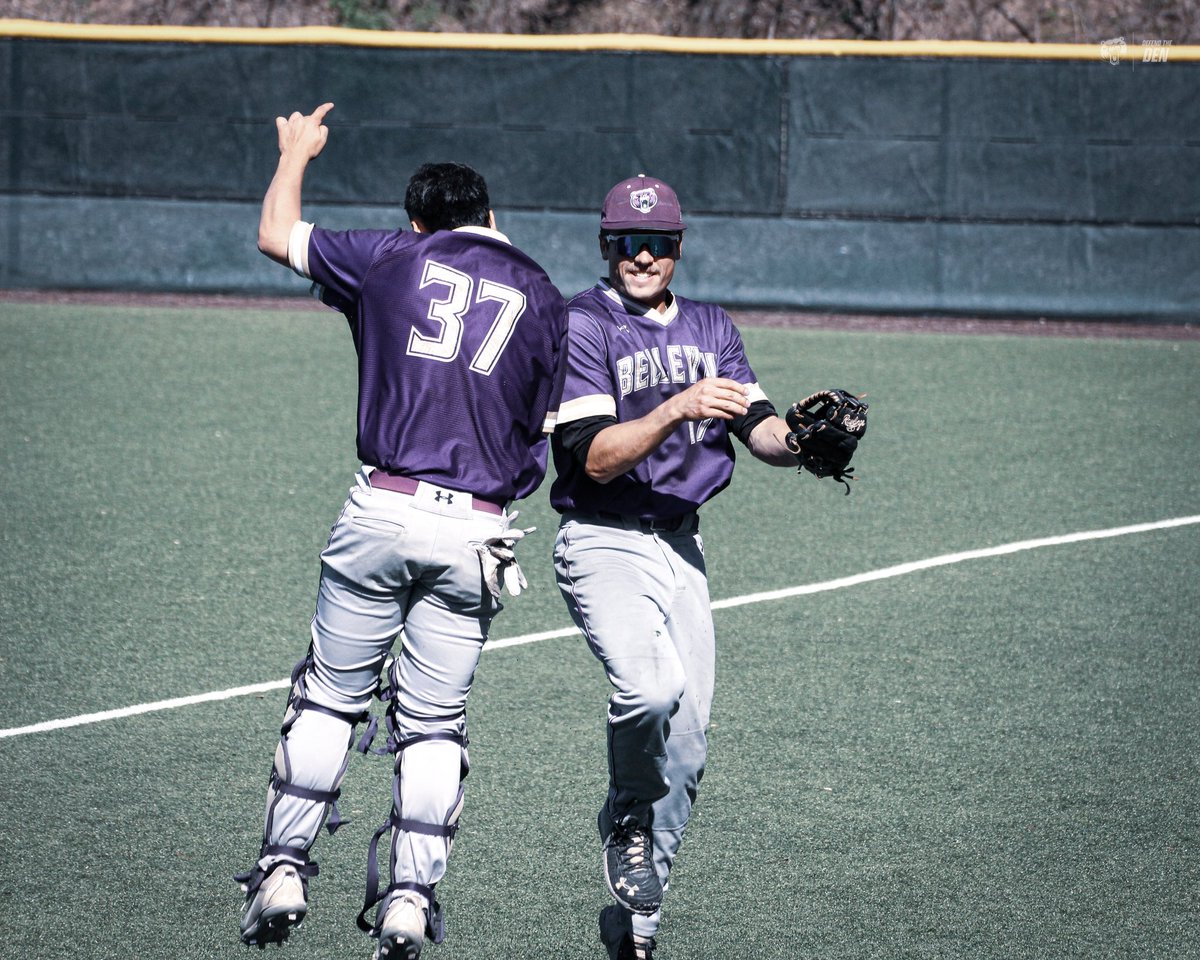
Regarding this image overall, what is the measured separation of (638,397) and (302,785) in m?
1.54

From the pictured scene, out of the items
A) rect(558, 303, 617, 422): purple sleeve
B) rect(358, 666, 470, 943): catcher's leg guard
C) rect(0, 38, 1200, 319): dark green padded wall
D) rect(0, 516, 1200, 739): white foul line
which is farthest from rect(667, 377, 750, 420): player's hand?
rect(0, 38, 1200, 319): dark green padded wall

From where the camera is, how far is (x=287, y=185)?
424 cm

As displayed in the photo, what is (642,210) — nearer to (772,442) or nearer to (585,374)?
(585,374)

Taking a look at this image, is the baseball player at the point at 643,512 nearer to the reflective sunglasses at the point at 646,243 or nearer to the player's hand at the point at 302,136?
the reflective sunglasses at the point at 646,243

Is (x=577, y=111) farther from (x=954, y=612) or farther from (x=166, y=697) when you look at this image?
(x=166, y=697)

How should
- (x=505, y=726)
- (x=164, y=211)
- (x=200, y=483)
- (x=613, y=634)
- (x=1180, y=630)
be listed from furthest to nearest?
(x=164, y=211), (x=200, y=483), (x=1180, y=630), (x=505, y=726), (x=613, y=634)

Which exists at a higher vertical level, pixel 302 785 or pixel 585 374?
pixel 585 374

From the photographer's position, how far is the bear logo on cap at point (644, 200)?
15.1 ft

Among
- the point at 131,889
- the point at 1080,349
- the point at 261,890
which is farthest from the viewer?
the point at 1080,349

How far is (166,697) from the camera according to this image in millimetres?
6242

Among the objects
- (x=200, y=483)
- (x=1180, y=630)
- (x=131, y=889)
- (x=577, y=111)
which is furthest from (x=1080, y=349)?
(x=131, y=889)

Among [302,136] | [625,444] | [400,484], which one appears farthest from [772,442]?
[302,136]

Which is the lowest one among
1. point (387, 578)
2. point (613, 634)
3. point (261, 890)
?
point (261, 890)

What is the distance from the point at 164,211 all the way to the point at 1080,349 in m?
8.92
